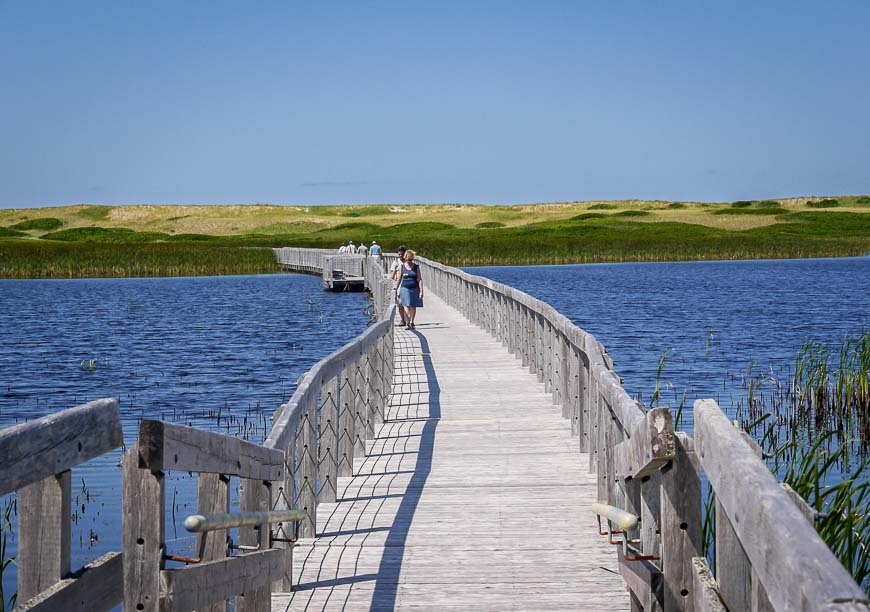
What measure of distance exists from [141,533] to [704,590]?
5.65 feet

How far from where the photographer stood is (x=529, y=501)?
7.49m

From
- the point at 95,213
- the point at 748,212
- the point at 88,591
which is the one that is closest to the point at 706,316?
the point at 88,591

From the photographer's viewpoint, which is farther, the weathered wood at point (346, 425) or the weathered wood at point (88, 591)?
the weathered wood at point (346, 425)

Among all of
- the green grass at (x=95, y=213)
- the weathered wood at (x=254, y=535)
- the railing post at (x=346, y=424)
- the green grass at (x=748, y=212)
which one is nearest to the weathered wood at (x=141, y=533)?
the weathered wood at (x=254, y=535)

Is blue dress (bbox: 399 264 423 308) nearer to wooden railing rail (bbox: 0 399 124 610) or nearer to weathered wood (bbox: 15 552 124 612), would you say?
weathered wood (bbox: 15 552 124 612)

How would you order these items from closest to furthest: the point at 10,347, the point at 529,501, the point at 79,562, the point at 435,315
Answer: the point at 529,501
the point at 79,562
the point at 435,315
the point at 10,347

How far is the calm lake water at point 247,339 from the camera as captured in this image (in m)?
16.9

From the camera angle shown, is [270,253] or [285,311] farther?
[270,253]

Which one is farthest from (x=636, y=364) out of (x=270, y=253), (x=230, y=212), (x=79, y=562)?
(x=230, y=212)

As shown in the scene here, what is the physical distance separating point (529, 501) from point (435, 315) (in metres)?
18.6

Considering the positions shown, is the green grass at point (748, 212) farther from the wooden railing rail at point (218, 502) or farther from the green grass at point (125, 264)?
the wooden railing rail at point (218, 502)

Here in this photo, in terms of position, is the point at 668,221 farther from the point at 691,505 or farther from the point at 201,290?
the point at 691,505

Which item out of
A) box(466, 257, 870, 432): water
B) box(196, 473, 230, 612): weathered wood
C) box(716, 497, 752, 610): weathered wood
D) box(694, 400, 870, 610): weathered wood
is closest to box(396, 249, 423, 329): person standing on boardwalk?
box(466, 257, 870, 432): water

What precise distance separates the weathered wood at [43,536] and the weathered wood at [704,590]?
1845 mm
